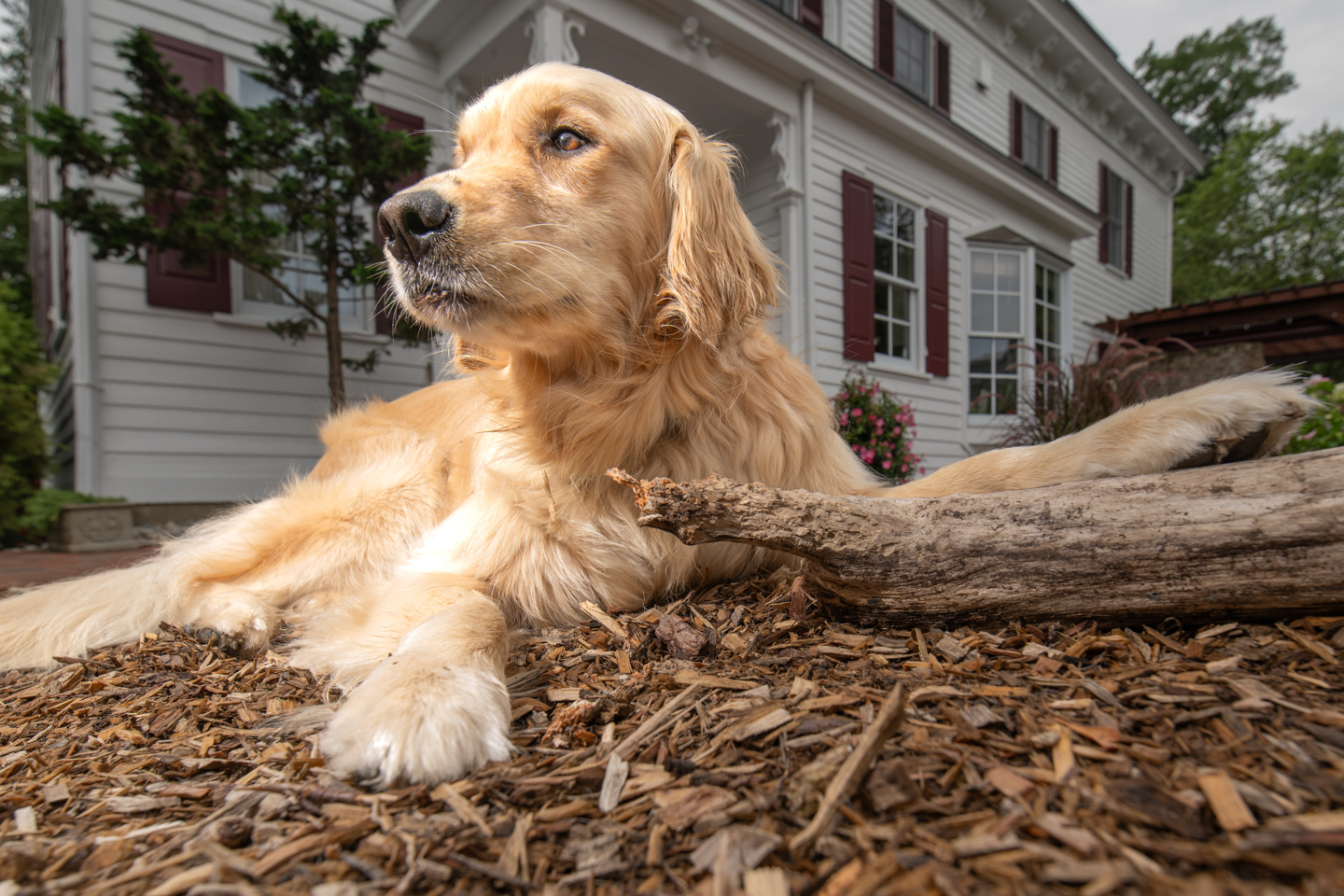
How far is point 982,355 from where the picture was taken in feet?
34.4

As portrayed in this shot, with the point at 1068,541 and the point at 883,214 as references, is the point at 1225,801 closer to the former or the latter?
the point at 1068,541

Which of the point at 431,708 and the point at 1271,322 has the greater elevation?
the point at 1271,322

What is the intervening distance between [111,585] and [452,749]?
87.1 inches

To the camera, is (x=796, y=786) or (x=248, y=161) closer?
(x=796, y=786)

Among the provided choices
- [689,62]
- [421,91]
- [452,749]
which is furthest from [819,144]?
[452,749]

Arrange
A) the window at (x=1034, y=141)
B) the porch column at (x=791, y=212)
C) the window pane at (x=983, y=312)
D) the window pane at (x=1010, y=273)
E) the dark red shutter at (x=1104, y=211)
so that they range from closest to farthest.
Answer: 1. the porch column at (x=791, y=212)
2. the window pane at (x=983, y=312)
3. the window pane at (x=1010, y=273)
4. the window at (x=1034, y=141)
5. the dark red shutter at (x=1104, y=211)

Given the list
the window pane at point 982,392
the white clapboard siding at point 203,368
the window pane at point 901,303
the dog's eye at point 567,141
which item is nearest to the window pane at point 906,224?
the window pane at point 901,303

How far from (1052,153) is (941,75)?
4.39 metres

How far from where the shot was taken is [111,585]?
7.89 feet

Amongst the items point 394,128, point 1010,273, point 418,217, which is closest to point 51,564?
point 394,128

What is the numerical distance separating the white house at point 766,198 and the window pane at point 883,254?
0.09 feet

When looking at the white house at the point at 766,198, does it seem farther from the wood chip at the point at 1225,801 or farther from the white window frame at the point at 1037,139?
the wood chip at the point at 1225,801

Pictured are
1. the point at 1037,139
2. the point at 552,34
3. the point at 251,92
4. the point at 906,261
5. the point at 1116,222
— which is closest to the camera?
the point at 552,34

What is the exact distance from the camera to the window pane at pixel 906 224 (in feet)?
29.8
